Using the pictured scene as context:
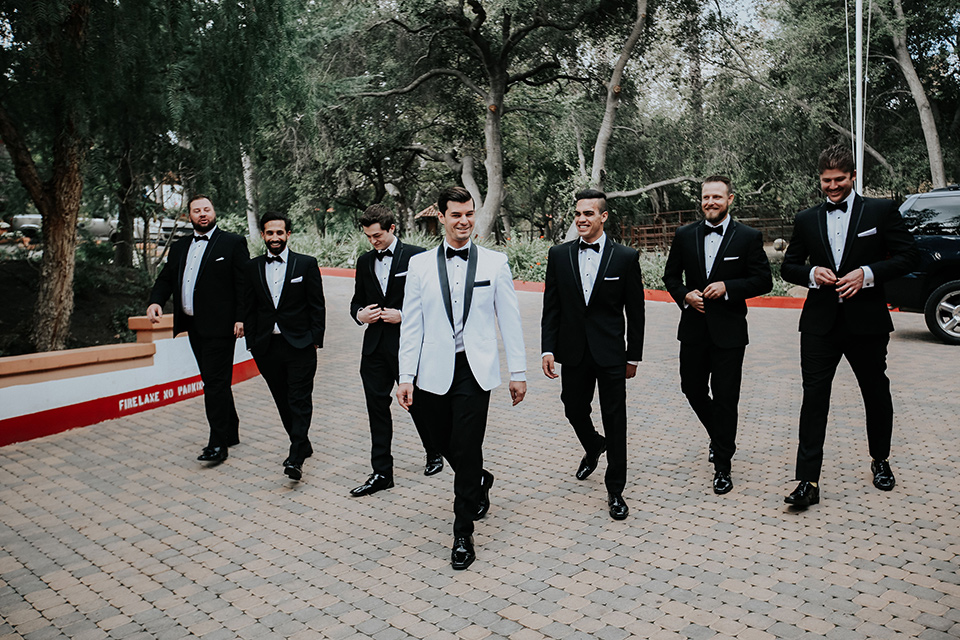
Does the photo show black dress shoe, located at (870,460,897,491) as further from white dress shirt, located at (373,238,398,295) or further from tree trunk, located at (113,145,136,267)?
tree trunk, located at (113,145,136,267)

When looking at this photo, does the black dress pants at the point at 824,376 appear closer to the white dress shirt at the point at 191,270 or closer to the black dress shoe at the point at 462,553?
the black dress shoe at the point at 462,553

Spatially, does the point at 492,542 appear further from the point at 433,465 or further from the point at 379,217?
the point at 379,217

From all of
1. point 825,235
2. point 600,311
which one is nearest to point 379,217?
point 600,311

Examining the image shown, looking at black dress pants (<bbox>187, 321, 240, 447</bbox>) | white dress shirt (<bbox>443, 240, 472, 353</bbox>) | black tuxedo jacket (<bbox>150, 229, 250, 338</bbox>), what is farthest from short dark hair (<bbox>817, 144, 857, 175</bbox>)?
black dress pants (<bbox>187, 321, 240, 447</bbox>)

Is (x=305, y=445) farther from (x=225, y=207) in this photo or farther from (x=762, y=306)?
(x=762, y=306)

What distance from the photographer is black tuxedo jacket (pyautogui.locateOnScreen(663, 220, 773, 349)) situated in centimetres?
539

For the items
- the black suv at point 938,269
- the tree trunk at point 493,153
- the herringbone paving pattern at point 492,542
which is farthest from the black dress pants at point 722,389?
the tree trunk at point 493,153

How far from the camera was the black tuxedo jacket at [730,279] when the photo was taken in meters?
5.39

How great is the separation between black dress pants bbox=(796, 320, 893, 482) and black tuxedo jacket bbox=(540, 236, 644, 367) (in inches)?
42.1

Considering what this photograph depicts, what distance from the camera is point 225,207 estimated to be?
11336 millimetres

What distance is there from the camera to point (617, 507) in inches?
196

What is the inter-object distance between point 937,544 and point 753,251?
6.70 feet

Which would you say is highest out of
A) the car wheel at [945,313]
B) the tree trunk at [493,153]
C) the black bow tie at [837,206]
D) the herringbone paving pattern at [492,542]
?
the tree trunk at [493,153]

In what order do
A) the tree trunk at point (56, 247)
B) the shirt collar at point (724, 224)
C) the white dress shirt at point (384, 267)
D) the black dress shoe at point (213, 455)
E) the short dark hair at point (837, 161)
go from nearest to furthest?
the short dark hair at point (837, 161) → the shirt collar at point (724, 224) → the white dress shirt at point (384, 267) → the black dress shoe at point (213, 455) → the tree trunk at point (56, 247)
